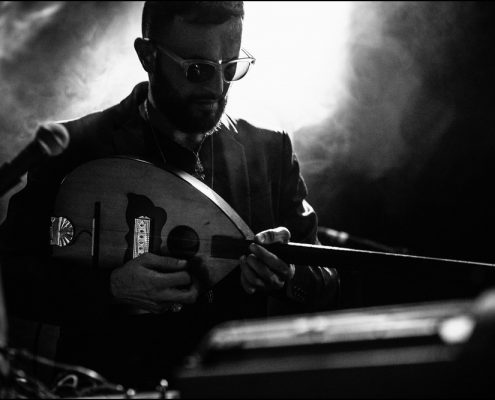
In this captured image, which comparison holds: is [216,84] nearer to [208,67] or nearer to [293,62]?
[208,67]

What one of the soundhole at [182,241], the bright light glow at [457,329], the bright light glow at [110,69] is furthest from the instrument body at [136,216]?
the bright light glow at [457,329]

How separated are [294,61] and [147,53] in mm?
1353

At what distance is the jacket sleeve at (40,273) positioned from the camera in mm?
2699

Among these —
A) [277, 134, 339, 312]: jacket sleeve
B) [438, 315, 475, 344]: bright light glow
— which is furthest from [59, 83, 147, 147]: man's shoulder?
[438, 315, 475, 344]: bright light glow

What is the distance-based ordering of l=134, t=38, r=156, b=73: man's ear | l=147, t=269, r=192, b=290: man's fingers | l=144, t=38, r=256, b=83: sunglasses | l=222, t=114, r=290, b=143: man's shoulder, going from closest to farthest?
l=147, t=269, r=192, b=290: man's fingers, l=144, t=38, r=256, b=83: sunglasses, l=134, t=38, r=156, b=73: man's ear, l=222, t=114, r=290, b=143: man's shoulder

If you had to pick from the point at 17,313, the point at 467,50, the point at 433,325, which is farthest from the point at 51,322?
the point at 467,50

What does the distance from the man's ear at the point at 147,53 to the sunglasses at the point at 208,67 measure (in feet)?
0.24

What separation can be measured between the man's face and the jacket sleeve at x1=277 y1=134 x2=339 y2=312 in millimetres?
462

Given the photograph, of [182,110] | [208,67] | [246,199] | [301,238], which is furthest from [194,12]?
[301,238]

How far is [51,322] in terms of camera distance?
2.80 metres

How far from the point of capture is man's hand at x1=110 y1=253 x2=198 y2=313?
2.56 metres

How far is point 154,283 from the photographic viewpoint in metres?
2.55

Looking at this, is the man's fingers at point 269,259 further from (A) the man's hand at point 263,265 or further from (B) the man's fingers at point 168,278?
(B) the man's fingers at point 168,278

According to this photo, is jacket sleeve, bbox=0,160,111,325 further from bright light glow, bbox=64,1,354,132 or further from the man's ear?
bright light glow, bbox=64,1,354,132
